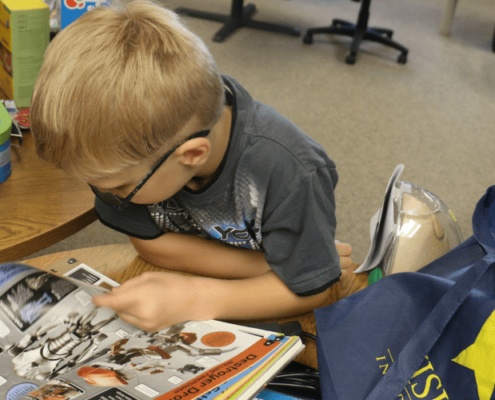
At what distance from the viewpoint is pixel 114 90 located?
0.54m

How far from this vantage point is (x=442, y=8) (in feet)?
12.2

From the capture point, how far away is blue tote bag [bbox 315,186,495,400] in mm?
536

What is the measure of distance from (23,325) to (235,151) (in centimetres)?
35

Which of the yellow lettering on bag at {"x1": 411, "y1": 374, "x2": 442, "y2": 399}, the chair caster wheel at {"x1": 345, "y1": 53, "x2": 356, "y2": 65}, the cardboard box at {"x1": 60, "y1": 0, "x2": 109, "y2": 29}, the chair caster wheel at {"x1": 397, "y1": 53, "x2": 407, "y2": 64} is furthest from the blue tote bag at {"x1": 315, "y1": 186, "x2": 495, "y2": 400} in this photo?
the chair caster wheel at {"x1": 397, "y1": 53, "x2": 407, "y2": 64}

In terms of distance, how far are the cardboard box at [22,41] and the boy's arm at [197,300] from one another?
0.55 m

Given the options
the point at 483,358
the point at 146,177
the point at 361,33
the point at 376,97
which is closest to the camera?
the point at 483,358

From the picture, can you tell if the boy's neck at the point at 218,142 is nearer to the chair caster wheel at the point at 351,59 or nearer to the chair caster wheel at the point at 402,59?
the chair caster wheel at the point at 351,59

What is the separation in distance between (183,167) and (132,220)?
20 centimetres

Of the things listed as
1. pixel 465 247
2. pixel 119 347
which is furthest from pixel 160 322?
pixel 465 247

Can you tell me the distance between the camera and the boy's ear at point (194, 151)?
0.62 metres

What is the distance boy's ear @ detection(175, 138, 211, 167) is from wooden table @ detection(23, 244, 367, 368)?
0.27m

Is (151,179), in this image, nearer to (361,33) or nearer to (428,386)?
(428,386)

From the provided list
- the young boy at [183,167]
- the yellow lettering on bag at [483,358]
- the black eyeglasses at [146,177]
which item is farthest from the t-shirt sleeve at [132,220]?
the yellow lettering on bag at [483,358]

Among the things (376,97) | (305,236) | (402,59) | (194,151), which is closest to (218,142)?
(194,151)
